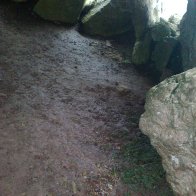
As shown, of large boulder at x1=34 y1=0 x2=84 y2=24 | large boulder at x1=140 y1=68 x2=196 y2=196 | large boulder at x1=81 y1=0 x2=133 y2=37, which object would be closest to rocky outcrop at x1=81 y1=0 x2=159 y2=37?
large boulder at x1=81 y1=0 x2=133 y2=37

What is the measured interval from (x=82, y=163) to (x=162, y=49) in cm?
490

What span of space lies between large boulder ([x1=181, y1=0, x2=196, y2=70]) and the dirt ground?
1.53 meters

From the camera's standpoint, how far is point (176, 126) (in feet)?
16.4

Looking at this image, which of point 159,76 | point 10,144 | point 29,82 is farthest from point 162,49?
point 10,144

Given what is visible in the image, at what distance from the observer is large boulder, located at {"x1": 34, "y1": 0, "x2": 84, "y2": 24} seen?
11.0m

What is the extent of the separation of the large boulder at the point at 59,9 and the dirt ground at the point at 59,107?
322mm

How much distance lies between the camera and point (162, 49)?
9.85 meters

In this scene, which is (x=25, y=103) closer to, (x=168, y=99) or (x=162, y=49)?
(x=168, y=99)

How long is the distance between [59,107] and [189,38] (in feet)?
12.3

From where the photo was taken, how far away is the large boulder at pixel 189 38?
8.09 meters

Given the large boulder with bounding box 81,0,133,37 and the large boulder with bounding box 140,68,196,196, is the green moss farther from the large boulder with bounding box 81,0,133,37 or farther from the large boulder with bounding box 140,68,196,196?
the large boulder with bounding box 81,0,133,37

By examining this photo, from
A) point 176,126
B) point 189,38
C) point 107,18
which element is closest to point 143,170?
point 176,126

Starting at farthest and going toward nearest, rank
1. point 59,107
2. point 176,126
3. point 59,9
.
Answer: point 59,9
point 59,107
point 176,126

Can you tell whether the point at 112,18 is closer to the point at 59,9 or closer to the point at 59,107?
the point at 59,9
